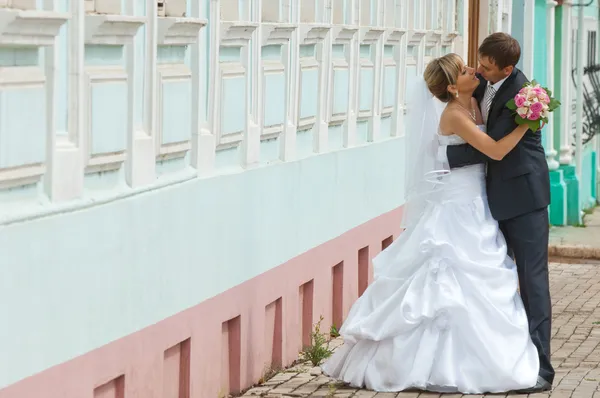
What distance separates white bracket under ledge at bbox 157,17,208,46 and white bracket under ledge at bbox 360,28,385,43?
4.63 metres

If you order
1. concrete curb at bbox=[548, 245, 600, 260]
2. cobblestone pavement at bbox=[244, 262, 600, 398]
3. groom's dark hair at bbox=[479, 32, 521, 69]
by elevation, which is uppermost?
groom's dark hair at bbox=[479, 32, 521, 69]

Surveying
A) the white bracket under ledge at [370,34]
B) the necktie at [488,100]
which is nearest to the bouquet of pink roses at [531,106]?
the necktie at [488,100]

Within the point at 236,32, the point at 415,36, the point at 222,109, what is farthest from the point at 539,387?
the point at 415,36

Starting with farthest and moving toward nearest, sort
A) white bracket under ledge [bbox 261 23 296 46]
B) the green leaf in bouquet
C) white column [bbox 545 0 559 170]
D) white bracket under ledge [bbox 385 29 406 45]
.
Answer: white column [bbox 545 0 559 170] → white bracket under ledge [bbox 385 29 406 45] → white bracket under ledge [bbox 261 23 296 46] → the green leaf in bouquet

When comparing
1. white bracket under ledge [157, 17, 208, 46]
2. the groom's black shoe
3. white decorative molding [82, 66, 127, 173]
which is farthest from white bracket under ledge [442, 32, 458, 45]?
white decorative molding [82, 66, 127, 173]

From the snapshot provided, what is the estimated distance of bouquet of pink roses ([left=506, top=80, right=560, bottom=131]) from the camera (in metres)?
9.79

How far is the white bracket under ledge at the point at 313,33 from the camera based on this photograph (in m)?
11.8

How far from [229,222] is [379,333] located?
1084mm

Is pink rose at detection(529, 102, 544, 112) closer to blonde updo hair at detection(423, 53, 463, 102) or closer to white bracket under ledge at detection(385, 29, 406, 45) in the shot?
blonde updo hair at detection(423, 53, 463, 102)

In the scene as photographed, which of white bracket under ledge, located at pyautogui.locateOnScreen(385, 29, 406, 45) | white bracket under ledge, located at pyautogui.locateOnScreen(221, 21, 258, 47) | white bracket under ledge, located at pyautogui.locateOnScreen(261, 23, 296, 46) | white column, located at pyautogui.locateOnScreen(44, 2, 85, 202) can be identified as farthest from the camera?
white bracket under ledge, located at pyautogui.locateOnScreen(385, 29, 406, 45)

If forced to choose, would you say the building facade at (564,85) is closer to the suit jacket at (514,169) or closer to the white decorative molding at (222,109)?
the suit jacket at (514,169)

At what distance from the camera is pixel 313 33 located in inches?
476

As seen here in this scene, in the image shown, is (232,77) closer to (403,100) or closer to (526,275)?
(526,275)

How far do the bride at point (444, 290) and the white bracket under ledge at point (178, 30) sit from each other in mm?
1723
